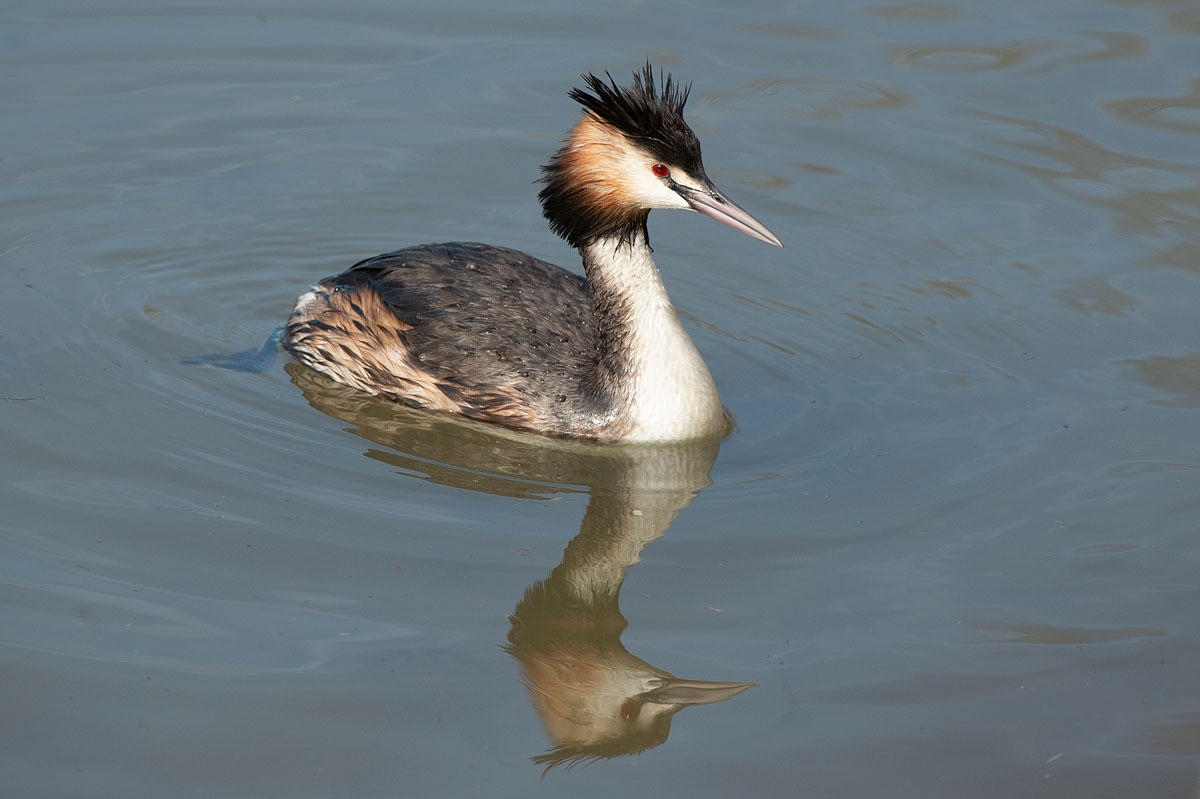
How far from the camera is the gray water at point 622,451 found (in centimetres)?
553

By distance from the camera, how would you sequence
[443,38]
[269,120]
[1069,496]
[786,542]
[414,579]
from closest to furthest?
1. [414,579]
2. [786,542]
3. [1069,496]
4. [269,120]
5. [443,38]

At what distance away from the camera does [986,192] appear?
10.5 meters

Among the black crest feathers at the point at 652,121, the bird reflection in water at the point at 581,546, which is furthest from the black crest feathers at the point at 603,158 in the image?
the bird reflection in water at the point at 581,546

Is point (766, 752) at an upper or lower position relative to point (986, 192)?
lower

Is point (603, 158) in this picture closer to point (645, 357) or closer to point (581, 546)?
point (645, 357)

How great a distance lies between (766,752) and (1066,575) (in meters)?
1.89

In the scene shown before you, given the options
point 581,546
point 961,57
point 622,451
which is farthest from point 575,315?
point 961,57

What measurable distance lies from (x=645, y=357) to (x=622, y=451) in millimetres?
496

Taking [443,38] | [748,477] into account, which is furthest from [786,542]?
[443,38]

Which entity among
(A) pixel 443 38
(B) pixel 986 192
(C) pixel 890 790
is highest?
(A) pixel 443 38

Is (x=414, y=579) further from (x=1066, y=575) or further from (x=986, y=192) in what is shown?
(x=986, y=192)

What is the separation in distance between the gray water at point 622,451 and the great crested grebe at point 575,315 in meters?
0.20

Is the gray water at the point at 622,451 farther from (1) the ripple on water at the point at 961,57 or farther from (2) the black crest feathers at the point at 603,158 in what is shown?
(2) the black crest feathers at the point at 603,158

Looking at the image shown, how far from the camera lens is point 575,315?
8172mm
